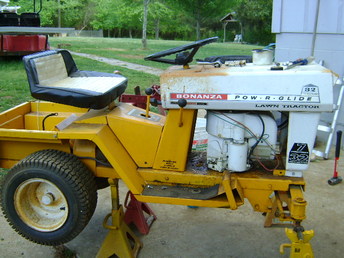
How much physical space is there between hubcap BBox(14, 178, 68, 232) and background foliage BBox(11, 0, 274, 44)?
2371 cm

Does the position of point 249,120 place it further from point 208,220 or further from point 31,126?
point 31,126

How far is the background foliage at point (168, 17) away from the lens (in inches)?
1072

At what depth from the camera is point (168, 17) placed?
130ft

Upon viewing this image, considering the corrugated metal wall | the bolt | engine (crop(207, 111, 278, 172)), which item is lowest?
the bolt

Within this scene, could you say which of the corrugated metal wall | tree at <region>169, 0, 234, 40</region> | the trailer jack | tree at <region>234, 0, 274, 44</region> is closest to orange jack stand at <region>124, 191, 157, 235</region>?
the trailer jack

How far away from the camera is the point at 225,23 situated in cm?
4222

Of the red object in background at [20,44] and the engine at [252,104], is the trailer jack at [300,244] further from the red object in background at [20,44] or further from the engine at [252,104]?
the red object in background at [20,44]

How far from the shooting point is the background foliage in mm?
27219

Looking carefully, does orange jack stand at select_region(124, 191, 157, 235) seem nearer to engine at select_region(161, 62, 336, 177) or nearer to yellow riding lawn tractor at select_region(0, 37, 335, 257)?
yellow riding lawn tractor at select_region(0, 37, 335, 257)

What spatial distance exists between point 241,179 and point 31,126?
1.99 m

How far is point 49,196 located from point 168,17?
38368 millimetres

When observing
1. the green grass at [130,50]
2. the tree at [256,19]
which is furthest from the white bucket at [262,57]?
the tree at [256,19]

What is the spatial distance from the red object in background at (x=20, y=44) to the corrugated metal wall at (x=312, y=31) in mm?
7221

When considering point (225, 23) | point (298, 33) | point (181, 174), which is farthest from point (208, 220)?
point (225, 23)
